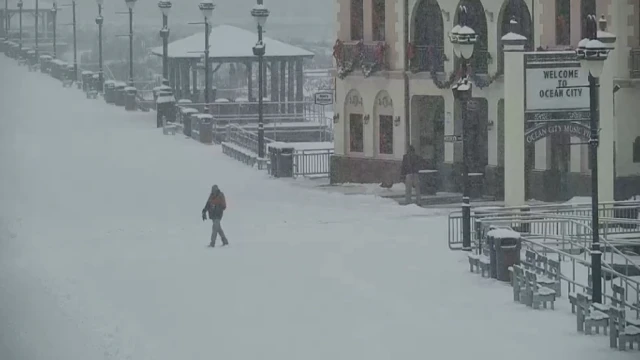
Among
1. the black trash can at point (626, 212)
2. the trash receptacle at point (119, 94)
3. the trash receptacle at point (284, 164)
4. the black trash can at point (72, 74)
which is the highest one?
the black trash can at point (72, 74)

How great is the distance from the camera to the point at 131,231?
33312 mm

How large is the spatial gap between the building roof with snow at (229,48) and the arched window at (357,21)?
58.2ft

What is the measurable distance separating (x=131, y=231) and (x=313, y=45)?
86.6 m

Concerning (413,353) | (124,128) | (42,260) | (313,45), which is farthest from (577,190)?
(313,45)

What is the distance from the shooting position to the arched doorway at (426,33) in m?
42.6

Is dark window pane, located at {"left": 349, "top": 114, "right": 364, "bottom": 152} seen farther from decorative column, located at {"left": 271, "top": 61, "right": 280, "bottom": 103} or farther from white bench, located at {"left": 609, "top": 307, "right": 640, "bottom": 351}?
white bench, located at {"left": 609, "top": 307, "right": 640, "bottom": 351}

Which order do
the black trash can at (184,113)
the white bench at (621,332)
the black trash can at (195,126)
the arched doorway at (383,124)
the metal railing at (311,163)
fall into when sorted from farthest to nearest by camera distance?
the black trash can at (184,113) → the black trash can at (195,126) → the metal railing at (311,163) → the arched doorway at (383,124) → the white bench at (621,332)

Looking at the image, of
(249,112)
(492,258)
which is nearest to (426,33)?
(492,258)

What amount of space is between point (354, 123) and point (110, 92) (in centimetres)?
2283

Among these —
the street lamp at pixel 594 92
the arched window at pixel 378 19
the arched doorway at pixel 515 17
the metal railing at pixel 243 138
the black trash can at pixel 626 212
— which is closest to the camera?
the street lamp at pixel 594 92

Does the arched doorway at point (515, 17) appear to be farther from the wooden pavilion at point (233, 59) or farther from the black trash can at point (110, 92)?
the black trash can at point (110, 92)

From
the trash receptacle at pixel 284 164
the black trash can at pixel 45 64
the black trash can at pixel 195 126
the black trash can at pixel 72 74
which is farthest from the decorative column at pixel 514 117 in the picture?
the black trash can at pixel 45 64

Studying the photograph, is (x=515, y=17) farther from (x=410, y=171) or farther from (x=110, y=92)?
(x=110, y=92)

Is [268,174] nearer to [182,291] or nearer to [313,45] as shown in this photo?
[182,291]
